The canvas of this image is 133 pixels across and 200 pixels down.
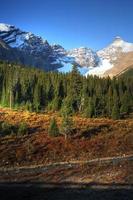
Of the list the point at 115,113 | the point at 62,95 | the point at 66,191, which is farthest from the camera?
the point at 62,95

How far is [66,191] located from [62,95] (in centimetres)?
10268

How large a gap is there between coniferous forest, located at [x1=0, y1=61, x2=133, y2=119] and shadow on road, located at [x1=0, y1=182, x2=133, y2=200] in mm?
52570

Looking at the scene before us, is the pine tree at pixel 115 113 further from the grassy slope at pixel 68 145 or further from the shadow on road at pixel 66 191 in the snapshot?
the shadow on road at pixel 66 191

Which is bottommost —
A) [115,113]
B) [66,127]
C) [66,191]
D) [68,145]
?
[66,191]

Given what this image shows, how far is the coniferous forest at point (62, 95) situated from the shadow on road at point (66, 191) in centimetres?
5257

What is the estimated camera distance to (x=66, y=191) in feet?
109

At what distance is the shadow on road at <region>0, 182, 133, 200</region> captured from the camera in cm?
3080

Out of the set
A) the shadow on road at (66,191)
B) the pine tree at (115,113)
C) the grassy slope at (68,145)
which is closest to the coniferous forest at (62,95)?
the pine tree at (115,113)

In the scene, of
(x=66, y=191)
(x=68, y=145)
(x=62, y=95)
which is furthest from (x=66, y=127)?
(x=62, y=95)

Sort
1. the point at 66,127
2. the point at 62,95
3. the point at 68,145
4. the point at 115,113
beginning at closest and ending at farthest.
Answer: the point at 68,145
the point at 66,127
the point at 115,113
the point at 62,95

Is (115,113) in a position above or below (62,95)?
below

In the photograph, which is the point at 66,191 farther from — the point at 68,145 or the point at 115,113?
the point at 115,113

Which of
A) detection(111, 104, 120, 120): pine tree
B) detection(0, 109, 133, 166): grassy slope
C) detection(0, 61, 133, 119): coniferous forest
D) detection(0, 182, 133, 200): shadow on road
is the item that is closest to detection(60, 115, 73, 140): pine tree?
detection(0, 109, 133, 166): grassy slope

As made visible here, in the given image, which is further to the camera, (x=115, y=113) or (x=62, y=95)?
(x=62, y=95)
